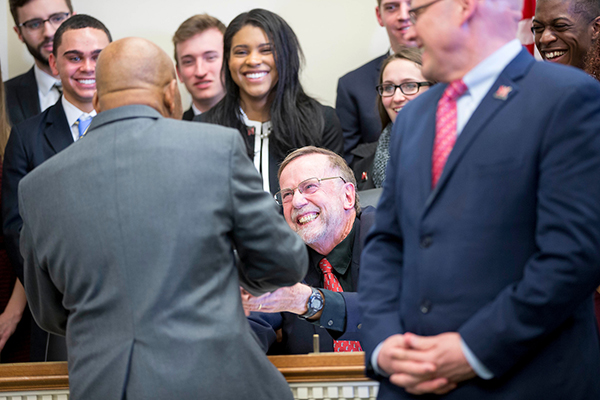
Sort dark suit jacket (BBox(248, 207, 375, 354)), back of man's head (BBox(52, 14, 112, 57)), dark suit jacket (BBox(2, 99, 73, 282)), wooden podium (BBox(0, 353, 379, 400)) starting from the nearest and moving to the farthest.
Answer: wooden podium (BBox(0, 353, 379, 400)) → dark suit jacket (BBox(248, 207, 375, 354)) → dark suit jacket (BBox(2, 99, 73, 282)) → back of man's head (BBox(52, 14, 112, 57))

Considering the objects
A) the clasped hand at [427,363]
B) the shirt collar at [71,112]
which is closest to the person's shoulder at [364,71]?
the shirt collar at [71,112]

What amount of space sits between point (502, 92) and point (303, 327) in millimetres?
1538

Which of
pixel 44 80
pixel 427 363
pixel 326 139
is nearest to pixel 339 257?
pixel 326 139

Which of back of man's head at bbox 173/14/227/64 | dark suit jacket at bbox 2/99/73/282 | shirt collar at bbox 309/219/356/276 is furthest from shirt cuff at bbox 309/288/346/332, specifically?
back of man's head at bbox 173/14/227/64

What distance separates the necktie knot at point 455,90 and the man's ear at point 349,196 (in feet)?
4.93

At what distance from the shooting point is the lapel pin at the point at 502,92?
52.9 inches

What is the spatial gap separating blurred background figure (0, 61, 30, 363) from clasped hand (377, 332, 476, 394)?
2388mm

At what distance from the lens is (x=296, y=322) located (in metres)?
2.67

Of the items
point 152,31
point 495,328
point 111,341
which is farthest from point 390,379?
point 152,31

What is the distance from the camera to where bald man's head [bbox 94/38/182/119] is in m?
1.65

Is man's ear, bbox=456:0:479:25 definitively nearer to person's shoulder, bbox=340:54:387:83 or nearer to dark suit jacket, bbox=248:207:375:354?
dark suit jacket, bbox=248:207:375:354

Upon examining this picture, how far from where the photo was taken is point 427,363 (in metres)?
1.31

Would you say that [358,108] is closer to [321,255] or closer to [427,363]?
[321,255]

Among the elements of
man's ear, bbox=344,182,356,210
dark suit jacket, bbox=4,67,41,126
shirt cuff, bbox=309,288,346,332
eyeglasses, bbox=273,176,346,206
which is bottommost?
shirt cuff, bbox=309,288,346,332
